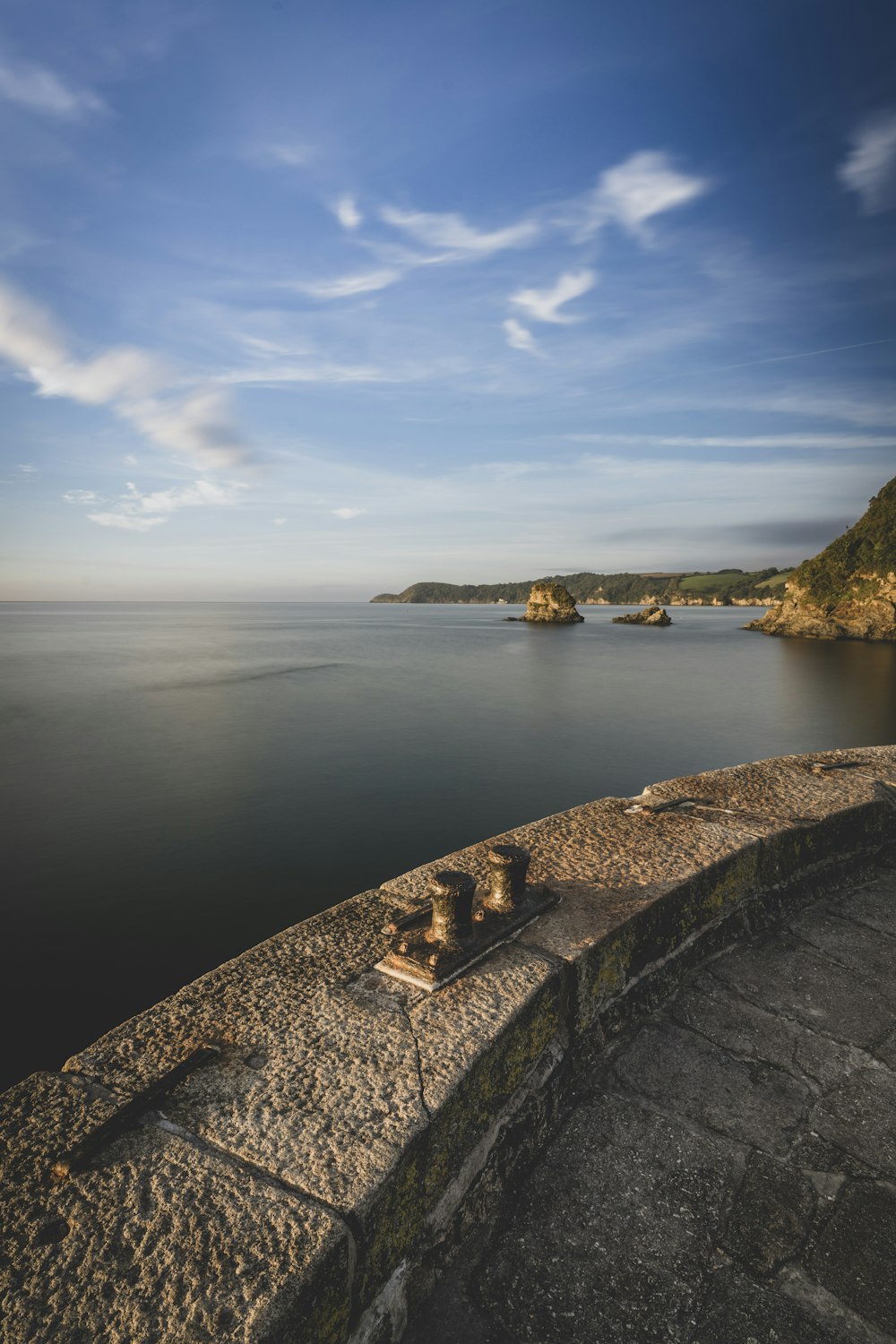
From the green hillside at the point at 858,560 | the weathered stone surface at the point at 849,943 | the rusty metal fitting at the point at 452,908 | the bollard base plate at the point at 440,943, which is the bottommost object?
the weathered stone surface at the point at 849,943

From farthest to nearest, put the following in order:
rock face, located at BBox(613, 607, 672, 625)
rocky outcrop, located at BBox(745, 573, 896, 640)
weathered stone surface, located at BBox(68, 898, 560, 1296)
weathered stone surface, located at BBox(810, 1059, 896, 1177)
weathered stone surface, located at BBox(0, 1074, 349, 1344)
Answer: rock face, located at BBox(613, 607, 672, 625) → rocky outcrop, located at BBox(745, 573, 896, 640) → weathered stone surface, located at BBox(810, 1059, 896, 1177) → weathered stone surface, located at BBox(68, 898, 560, 1296) → weathered stone surface, located at BBox(0, 1074, 349, 1344)

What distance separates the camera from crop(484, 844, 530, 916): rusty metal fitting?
238 cm

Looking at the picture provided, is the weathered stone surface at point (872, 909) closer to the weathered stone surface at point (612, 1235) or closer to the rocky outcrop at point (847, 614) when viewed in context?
the weathered stone surface at point (612, 1235)

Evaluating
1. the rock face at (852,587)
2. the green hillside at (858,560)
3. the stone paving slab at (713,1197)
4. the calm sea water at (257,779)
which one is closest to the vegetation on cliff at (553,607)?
the rock face at (852,587)

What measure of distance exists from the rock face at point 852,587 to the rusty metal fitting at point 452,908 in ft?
205

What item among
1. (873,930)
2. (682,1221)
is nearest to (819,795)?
(873,930)

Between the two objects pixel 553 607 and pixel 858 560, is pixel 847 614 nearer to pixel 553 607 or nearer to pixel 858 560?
pixel 858 560

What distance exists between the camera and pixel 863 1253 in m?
1.63

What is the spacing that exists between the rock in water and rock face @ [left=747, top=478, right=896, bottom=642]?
117 feet

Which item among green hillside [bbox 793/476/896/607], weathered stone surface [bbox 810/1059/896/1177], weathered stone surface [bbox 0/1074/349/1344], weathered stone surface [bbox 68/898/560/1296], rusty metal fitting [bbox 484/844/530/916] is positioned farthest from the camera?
green hillside [bbox 793/476/896/607]

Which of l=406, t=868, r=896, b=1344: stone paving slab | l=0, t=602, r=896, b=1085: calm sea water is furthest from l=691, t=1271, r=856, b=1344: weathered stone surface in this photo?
l=0, t=602, r=896, b=1085: calm sea water

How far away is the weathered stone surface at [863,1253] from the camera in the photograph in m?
1.52

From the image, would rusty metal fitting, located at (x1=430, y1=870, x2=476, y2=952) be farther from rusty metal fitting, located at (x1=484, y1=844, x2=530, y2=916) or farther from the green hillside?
the green hillside

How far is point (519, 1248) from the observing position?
1.67 m
